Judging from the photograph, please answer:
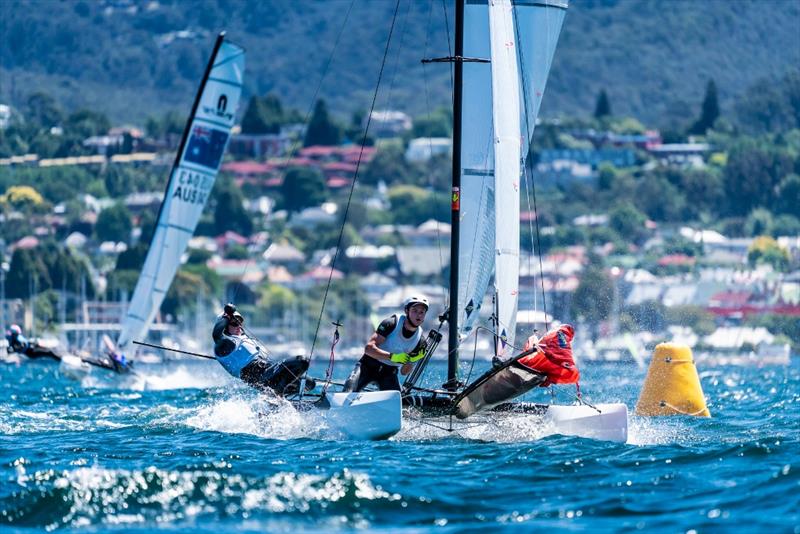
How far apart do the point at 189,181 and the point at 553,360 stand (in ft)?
62.3

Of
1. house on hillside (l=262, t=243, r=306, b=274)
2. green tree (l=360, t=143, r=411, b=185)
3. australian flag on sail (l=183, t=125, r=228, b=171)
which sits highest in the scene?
green tree (l=360, t=143, r=411, b=185)

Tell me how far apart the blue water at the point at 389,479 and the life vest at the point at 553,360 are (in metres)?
0.61

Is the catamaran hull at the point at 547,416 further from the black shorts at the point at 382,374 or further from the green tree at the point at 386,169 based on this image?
the green tree at the point at 386,169

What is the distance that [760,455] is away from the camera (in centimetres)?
1753

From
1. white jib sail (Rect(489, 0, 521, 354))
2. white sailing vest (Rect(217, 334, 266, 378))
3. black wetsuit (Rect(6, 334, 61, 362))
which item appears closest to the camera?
white sailing vest (Rect(217, 334, 266, 378))

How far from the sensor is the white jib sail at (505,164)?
20.7 m

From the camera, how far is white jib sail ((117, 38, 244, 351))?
3612 centimetres

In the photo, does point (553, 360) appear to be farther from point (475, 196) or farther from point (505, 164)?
point (505, 164)

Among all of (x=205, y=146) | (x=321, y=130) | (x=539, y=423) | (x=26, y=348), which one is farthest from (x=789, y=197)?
(x=539, y=423)

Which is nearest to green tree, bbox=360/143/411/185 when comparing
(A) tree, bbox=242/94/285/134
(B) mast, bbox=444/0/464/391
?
(A) tree, bbox=242/94/285/134

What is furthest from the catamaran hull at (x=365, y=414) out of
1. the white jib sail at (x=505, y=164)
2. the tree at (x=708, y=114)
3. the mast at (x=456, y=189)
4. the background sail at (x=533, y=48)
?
the tree at (x=708, y=114)

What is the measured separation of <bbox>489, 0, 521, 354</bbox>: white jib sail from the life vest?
2129 millimetres

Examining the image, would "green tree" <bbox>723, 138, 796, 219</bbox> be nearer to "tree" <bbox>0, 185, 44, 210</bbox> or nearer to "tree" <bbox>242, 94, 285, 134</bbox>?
"tree" <bbox>242, 94, 285, 134</bbox>

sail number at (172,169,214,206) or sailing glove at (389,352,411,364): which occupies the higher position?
sail number at (172,169,214,206)
